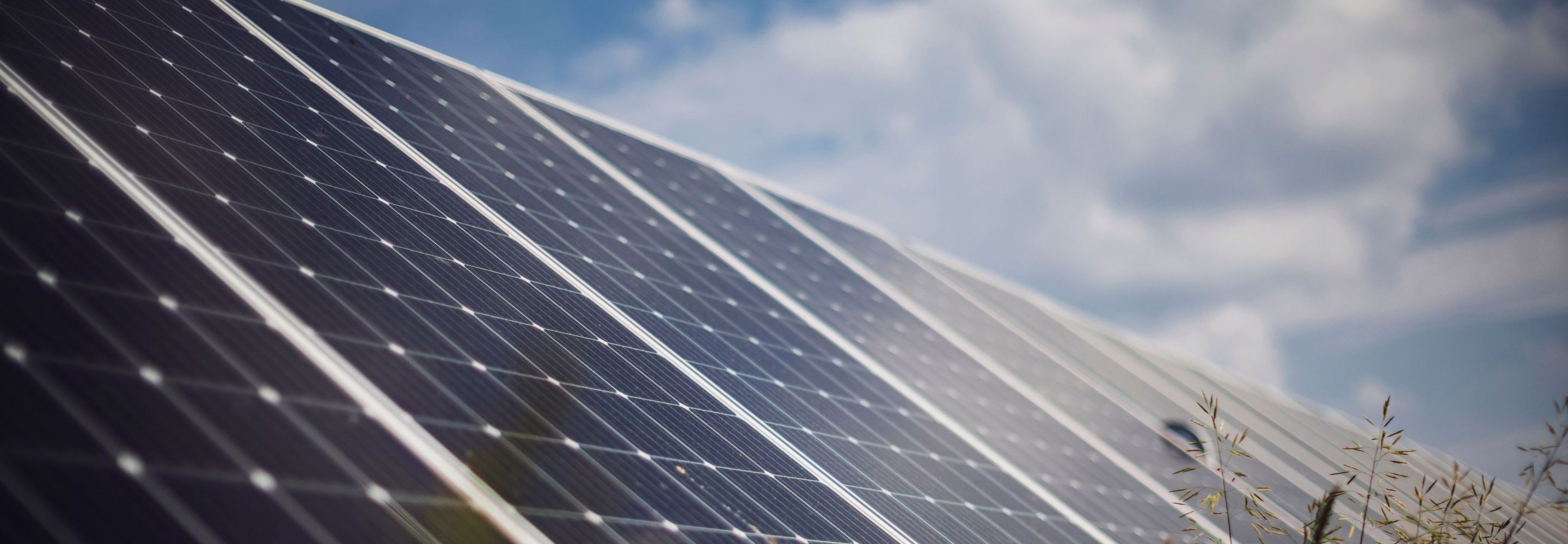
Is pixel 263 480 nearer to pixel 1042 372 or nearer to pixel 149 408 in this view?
pixel 149 408

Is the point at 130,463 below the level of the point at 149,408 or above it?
below

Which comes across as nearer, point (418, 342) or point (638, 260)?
point (418, 342)

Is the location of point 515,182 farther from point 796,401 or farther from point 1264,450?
point 1264,450

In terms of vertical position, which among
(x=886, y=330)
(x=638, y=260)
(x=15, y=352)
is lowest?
(x=15, y=352)

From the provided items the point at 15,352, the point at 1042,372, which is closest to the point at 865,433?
the point at 15,352

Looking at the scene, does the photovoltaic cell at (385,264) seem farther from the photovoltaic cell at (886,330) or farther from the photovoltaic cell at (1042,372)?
the photovoltaic cell at (1042,372)

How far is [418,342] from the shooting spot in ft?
21.7

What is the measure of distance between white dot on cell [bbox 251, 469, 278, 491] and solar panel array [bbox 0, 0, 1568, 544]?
12 mm

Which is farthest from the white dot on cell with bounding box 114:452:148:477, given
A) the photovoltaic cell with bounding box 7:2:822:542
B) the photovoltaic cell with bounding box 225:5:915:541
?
the photovoltaic cell with bounding box 225:5:915:541

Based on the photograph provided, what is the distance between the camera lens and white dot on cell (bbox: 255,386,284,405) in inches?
190

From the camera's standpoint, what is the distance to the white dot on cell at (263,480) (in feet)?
13.9

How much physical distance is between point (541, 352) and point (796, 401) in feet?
12.4

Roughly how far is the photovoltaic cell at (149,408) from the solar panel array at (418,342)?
0.05ft

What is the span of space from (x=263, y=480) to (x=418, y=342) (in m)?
2.39
